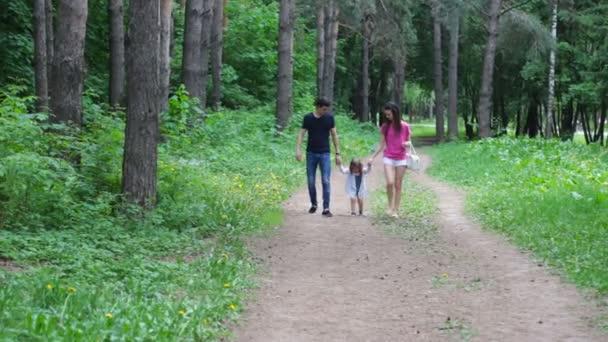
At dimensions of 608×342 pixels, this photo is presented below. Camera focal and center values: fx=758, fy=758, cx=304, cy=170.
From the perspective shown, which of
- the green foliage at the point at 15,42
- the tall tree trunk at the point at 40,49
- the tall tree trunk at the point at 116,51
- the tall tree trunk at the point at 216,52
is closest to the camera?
the tall tree trunk at the point at 40,49

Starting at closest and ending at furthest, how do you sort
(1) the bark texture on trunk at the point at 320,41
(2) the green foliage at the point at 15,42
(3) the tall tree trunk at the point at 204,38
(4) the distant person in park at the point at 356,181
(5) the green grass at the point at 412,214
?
(5) the green grass at the point at 412,214 < (4) the distant person in park at the point at 356,181 < (3) the tall tree trunk at the point at 204,38 < (2) the green foliage at the point at 15,42 < (1) the bark texture on trunk at the point at 320,41

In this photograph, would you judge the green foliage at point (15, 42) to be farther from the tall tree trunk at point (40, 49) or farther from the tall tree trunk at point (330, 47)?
the tall tree trunk at point (330, 47)

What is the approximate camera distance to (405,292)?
756 centimetres

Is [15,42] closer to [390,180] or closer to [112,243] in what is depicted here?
[390,180]

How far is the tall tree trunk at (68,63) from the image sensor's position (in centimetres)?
1105

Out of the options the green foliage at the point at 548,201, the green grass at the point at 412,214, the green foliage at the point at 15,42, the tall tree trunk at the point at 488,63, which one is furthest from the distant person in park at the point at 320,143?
the tall tree trunk at the point at 488,63

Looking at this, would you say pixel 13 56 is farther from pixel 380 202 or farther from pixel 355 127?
pixel 355 127

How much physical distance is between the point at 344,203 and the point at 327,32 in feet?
70.3

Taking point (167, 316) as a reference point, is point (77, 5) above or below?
above

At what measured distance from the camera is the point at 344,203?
15.5 meters

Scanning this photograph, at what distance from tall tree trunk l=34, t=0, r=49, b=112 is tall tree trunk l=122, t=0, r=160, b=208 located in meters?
8.62

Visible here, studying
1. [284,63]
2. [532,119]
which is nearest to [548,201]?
[284,63]

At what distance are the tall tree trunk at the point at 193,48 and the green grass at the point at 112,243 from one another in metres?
4.19

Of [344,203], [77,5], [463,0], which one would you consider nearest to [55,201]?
[77,5]
